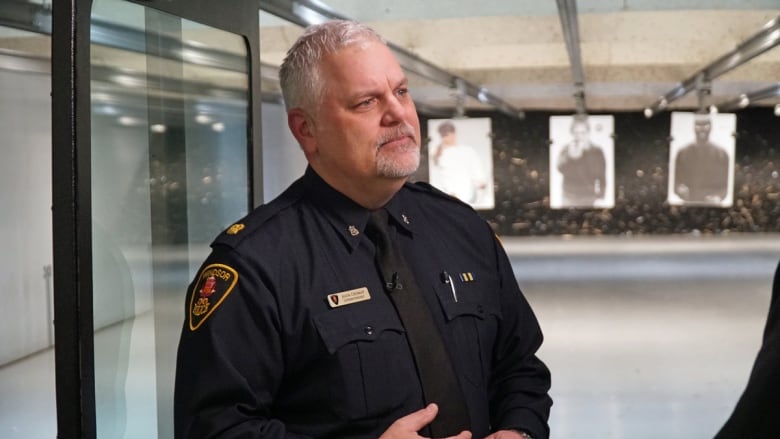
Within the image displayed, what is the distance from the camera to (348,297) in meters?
1.35

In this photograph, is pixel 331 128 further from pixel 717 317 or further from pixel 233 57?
pixel 717 317

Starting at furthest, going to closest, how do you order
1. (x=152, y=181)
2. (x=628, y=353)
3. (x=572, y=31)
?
(x=572, y=31), (x=628, y=353), (x=152, y=181)

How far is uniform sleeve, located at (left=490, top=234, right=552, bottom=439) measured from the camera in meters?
1.51

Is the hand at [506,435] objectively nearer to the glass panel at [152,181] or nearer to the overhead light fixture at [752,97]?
the glass panel at [152,181]

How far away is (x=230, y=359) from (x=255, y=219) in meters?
0.23

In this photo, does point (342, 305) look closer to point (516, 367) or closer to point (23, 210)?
point (516, 367)

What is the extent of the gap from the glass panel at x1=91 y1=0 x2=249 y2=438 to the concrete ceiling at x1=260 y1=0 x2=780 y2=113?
143 inches

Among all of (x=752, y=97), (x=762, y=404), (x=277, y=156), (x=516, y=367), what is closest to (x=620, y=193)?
(x=752, y=97)

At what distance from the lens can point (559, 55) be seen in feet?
28.7

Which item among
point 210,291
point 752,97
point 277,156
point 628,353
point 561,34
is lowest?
point 628,353

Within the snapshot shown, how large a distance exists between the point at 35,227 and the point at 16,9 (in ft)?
9.76

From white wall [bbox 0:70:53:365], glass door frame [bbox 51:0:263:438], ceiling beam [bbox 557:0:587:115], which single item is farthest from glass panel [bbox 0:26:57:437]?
glass door frame [bbox 51:0:263:438]

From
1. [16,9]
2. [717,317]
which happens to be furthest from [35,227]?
[717,317]

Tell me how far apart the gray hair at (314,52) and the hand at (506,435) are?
0.57 meters
